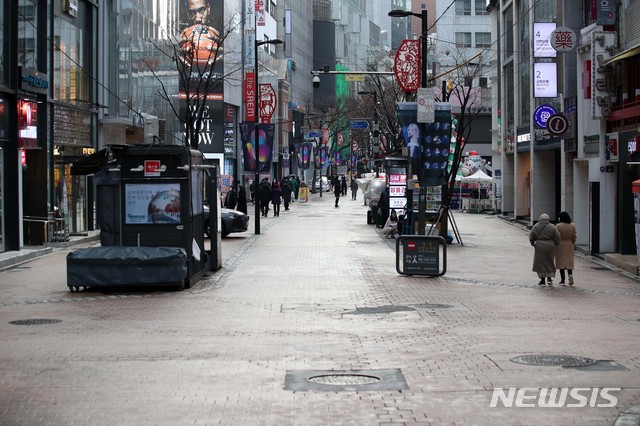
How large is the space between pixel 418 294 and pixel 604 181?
1151 cm

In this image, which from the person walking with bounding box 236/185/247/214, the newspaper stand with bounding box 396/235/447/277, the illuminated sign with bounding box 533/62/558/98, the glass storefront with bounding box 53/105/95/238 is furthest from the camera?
the person walking with bounding box 236/185/247/214

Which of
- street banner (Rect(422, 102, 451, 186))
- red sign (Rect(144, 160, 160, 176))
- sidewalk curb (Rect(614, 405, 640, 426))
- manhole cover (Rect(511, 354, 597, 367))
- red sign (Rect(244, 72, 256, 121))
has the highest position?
red sign (Rect(244, 72, 256, 121))

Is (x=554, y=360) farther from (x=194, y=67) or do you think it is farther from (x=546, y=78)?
(x=194, y=67)

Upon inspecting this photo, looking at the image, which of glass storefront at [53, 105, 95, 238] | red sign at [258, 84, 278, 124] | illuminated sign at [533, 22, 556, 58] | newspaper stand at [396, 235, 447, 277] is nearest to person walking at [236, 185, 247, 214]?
glass storefront at [53, 105, 95, 238]

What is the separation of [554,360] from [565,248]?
34.2 ft

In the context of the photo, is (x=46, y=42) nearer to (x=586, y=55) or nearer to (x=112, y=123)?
(x=112, y=123)

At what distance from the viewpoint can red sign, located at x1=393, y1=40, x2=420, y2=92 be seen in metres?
32.8

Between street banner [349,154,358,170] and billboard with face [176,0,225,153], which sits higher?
billboard with face [176,0,225,153]

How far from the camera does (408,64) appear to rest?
1307 inches

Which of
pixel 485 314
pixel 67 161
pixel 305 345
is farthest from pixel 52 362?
pixel 67 161

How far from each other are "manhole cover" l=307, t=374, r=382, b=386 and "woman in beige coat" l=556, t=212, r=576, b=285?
11.8 metres

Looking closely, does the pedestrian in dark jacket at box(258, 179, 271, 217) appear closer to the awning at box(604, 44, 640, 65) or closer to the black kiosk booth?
the awning at box(604, 44, 640, 65)

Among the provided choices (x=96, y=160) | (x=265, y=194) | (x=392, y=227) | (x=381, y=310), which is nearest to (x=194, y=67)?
(x=265, y=194)

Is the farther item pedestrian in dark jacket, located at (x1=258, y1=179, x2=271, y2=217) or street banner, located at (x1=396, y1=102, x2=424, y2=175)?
pedestrian in dark jacket, located at (x1=258, y1=179, x2=271, y2=217)
